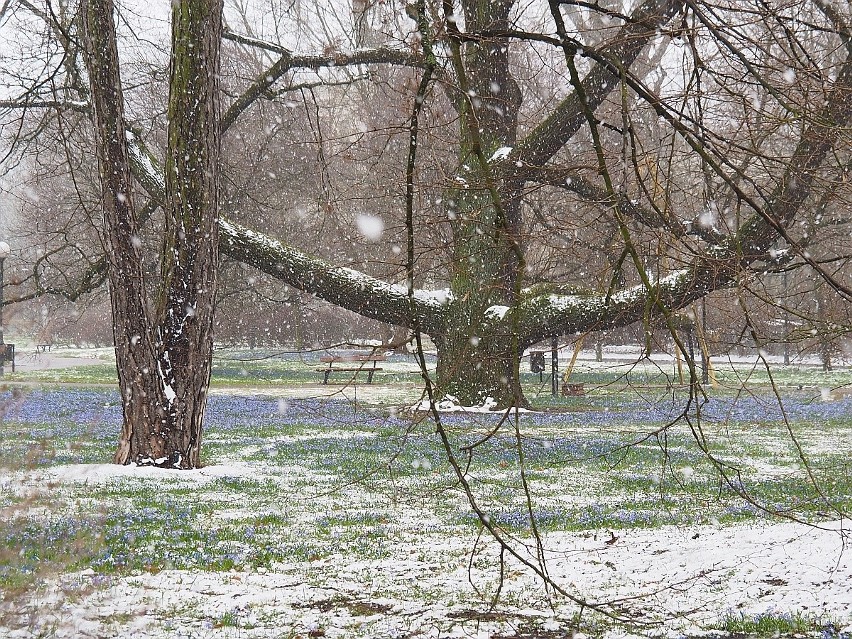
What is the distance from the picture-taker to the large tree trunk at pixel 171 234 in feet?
39.0

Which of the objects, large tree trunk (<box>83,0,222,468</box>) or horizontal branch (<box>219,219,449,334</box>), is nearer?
large tree trunk (<box>83,0,222,468</box>)

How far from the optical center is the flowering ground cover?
5582mm

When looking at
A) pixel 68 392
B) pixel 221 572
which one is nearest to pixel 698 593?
pixel 221 572

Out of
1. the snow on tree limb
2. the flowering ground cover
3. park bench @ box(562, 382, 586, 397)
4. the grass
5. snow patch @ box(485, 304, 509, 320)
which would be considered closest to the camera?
the grass

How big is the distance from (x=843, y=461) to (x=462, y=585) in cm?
933

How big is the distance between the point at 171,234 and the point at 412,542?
597 cm

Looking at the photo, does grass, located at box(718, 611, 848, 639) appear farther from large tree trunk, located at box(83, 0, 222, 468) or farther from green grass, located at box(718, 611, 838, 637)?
large tree trunk, located at box(83, 0, 222, 468)

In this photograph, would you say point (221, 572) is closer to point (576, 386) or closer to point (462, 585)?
point (462, 585)

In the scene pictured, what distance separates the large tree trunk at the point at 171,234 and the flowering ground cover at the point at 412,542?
86 centimetres

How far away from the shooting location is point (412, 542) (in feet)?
27.6

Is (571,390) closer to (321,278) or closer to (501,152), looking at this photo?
(321,278)

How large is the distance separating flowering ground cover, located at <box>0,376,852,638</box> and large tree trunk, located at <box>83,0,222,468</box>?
2.83 ft

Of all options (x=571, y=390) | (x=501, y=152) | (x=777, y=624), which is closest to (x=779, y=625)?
(x=777, y=624)

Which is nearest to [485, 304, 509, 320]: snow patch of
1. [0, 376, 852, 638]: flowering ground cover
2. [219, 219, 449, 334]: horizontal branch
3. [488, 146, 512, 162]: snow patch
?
[219, 219, 449, 334]: horizontal branch
